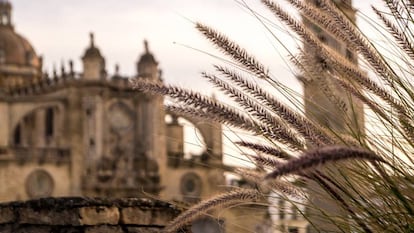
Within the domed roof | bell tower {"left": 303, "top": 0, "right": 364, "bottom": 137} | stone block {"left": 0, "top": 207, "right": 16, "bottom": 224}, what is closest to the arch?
the domed roof

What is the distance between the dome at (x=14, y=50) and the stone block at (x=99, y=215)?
39951 mm

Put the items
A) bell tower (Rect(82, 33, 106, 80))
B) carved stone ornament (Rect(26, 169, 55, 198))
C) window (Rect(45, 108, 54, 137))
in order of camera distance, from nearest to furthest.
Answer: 1. carved stone ornament (Rect(26, 169, 55, 198))
2. bell tower (Rect(82, 33, 106, 80))
3. window (Rect(45, 108, 54, 137))

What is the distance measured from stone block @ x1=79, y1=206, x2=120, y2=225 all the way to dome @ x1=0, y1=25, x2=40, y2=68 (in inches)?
1573

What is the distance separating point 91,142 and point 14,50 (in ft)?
30.9

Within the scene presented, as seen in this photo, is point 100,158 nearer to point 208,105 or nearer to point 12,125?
point 12,125

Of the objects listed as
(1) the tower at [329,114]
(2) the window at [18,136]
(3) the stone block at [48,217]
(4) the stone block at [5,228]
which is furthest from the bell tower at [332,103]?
(2) the window at [18,136]

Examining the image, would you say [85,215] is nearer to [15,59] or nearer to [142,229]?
[142,229]

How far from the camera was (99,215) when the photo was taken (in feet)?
12.2

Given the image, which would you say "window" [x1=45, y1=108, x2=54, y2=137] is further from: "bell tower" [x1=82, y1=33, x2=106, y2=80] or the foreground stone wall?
the foreground stone wall

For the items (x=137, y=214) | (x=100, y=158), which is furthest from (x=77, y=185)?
(x=137, y=214)

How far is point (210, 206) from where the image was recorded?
2553 millimetres

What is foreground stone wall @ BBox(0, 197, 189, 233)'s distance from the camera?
370 centimetres

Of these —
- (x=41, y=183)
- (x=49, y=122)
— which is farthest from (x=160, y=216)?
(x=49, y=122)

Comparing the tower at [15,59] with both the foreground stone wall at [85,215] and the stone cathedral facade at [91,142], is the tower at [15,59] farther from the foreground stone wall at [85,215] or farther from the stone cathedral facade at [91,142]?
the foreground stone wall at [85,215]
